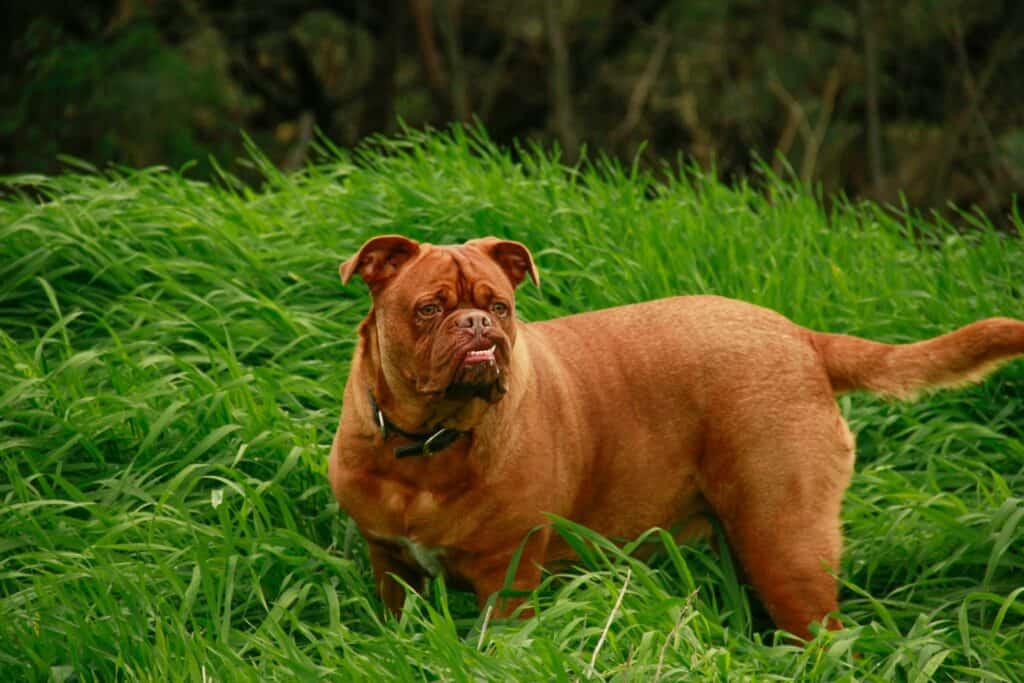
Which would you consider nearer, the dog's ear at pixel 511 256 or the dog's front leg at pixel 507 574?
the dog's front leg at pixel 507 574

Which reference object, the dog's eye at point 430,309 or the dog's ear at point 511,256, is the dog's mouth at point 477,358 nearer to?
the dog's eye at point 430,309

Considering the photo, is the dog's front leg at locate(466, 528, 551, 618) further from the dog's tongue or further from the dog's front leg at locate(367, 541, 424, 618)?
the dog's tongue

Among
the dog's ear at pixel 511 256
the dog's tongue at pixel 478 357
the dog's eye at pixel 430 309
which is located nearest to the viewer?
the dog's tongue at pixel 478 357

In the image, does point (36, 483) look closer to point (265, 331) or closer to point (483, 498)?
point (265, 331)

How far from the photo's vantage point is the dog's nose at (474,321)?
3.42m

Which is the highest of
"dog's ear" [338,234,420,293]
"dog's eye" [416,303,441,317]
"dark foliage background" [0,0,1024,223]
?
"dog's ear" [338,234,420,293]

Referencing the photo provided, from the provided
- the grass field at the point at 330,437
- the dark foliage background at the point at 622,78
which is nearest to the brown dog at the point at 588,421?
the grass field at the point at 330,437

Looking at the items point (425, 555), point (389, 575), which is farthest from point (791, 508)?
point (389, 575)

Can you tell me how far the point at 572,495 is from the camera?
388 cm

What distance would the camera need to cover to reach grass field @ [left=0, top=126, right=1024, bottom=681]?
3.42 meters

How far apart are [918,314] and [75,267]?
123 inches

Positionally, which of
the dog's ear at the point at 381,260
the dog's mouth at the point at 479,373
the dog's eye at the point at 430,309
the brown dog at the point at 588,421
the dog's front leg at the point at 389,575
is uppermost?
the dog's ear at the point at 381,260

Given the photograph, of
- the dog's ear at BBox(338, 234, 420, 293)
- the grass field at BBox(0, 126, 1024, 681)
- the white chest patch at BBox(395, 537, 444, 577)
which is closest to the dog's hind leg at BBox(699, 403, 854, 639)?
the grass field at BBox(0, 126, 1024, 681)

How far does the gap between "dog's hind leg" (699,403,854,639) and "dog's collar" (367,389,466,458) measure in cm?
83
